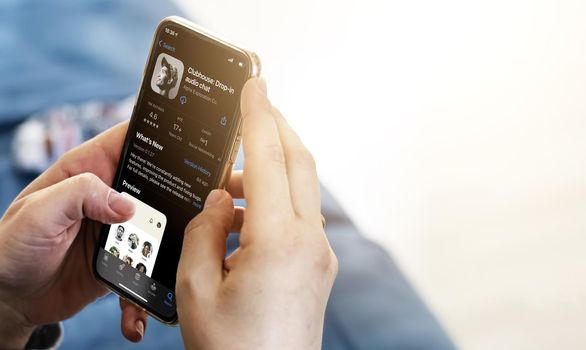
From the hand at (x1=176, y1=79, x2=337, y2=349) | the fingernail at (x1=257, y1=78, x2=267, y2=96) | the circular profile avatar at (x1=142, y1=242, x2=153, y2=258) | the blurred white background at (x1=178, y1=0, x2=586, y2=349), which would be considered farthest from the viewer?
the blurred white background at (x1=178, y1=0, x2=586, y2=349)

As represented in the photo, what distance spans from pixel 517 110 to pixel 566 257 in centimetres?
22

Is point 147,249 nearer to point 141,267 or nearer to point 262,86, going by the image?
point 141,267

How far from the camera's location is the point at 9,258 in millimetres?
750

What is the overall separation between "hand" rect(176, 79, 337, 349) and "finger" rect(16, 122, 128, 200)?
237 mm

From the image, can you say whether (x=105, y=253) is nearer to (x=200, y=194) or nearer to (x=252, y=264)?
(x=200, y=194)

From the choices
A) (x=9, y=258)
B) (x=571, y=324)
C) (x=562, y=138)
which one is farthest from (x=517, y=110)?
(x=9, y=258)

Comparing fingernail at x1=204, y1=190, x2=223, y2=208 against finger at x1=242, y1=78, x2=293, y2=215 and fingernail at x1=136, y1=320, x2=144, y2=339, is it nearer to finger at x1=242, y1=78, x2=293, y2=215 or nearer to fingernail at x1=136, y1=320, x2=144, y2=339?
finger at x1=242, y1=78, x2=293, y2=215

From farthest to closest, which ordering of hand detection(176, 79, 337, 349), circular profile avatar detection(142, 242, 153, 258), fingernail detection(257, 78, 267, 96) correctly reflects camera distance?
circular profile avatar detection(142, 242, 153, 258) < fingernail detection(257, 78, 267, 96) < hand detection(176, 79, 337, 349)

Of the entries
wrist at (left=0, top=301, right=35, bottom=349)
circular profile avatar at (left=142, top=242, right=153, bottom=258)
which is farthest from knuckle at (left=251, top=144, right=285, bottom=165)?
wrist at (left=0, top=301, right=35, bottom=349)

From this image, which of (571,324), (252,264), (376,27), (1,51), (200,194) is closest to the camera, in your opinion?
(252,264)

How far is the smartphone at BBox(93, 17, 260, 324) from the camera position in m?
0.71

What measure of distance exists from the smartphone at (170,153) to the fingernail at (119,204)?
0.05m

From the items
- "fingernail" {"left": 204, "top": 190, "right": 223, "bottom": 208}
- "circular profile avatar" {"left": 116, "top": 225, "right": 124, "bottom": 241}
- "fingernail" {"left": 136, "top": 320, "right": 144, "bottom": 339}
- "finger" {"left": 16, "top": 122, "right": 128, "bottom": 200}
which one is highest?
"fingernail" {"left": 204, "top": 190, "right": 223, "bottom": 208}

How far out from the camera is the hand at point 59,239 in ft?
2.35
